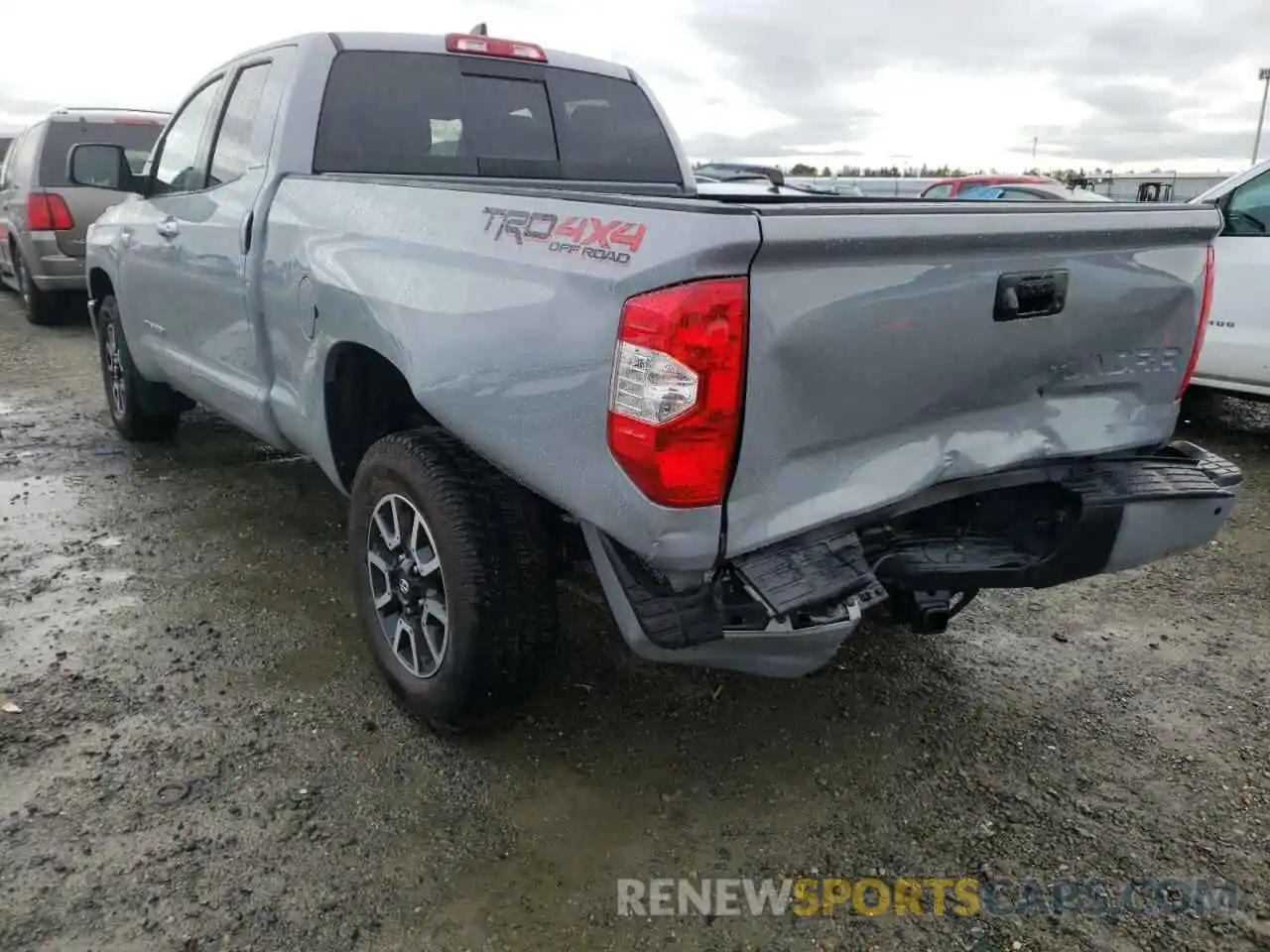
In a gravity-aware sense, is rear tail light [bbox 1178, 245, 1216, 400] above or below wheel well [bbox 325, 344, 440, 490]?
above

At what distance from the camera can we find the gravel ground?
7.36 feet

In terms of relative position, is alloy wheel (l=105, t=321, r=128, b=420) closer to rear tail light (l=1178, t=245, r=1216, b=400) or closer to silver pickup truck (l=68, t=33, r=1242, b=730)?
silver pickup truck (l=68, t=33, r=1242, b=730)

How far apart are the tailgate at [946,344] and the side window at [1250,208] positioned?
3.63 metres

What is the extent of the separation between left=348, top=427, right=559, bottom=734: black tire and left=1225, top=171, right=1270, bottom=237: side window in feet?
16.8

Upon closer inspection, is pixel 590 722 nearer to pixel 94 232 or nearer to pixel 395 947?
pixel 395 947

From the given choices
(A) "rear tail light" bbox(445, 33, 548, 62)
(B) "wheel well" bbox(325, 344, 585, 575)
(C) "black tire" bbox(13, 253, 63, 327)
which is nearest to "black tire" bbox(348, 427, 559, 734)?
(B) "wheel well" bbox(325, 344, 585, 575)

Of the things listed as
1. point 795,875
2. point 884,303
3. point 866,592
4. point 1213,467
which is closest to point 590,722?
point 795,875

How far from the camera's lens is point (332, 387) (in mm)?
3180

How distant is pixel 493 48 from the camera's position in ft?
13.0

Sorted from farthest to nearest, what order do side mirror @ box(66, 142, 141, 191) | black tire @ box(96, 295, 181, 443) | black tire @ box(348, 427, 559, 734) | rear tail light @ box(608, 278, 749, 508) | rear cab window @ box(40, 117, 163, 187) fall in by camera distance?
rear cab window @ box(40, 117, 163, 187) → black tire @ box(96, 295, 181, 443) → side mirror @ box(66, 142, 141, 191) → black tire @ box(348, 427, 559, 734) → rear tail light @ box(608, 278, 749, 508)

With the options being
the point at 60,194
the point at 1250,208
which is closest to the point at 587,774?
the point at 1250,208

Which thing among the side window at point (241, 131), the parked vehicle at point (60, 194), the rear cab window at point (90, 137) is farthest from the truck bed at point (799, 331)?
the parked vehicle at point (60, 194)

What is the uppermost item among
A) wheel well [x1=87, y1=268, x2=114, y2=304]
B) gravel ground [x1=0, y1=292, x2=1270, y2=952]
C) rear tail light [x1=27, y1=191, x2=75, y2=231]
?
rear tail light [x1=27, y1=191, x2=75, y2=231]

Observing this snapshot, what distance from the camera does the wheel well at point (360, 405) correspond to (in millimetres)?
3107
